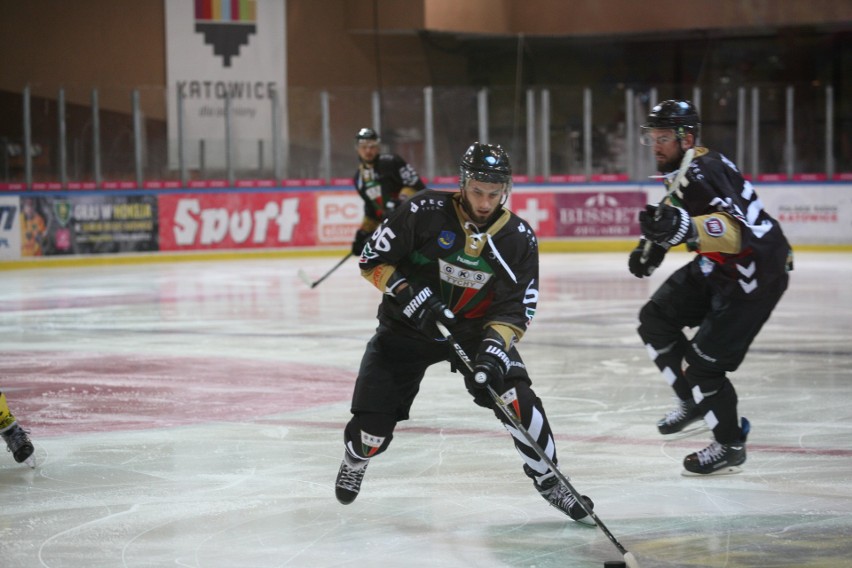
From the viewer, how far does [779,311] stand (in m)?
9.09

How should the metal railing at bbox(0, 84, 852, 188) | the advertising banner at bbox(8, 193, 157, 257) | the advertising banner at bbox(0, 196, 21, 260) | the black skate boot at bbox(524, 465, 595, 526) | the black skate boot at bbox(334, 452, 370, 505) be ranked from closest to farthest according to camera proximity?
the black skate boot at bbox(524, 465, 595, 526), the black skate boot at bbox(334, 452, 370, 505), the advertising banner at bbox(0, 196, 21, 260), the advertising banner at bbox(8, 193, 157, 257), the metal railing at bbox(0, 84, 852, 188)

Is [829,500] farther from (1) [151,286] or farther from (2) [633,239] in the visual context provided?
(2) [633,239]

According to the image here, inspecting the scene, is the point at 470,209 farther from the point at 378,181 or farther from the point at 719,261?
the point at 378,181

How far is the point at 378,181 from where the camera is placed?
31.9ft

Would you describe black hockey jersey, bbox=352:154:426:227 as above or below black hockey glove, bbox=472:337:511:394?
above

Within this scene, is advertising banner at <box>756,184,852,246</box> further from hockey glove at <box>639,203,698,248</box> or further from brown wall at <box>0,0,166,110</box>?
hockey glove at <box>639,203,698,248</box>

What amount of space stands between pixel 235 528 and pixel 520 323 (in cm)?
111

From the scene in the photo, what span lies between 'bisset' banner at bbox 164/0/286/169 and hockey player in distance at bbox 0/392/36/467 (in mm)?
12080

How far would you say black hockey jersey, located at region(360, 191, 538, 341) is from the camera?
Result: 3.55m

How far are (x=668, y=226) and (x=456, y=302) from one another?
0.79m

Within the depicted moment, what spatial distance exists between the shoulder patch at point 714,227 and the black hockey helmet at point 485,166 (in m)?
0.83

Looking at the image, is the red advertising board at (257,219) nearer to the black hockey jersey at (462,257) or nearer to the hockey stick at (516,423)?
the black hockey jersey at (462,257)

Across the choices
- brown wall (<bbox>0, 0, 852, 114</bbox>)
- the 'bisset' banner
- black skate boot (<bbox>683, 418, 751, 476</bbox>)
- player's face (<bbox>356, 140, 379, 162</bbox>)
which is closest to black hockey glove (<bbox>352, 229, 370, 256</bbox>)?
player's face (<bbox>356, 140, 379, 162</bbox>)

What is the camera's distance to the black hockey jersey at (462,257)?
3.55 meters
